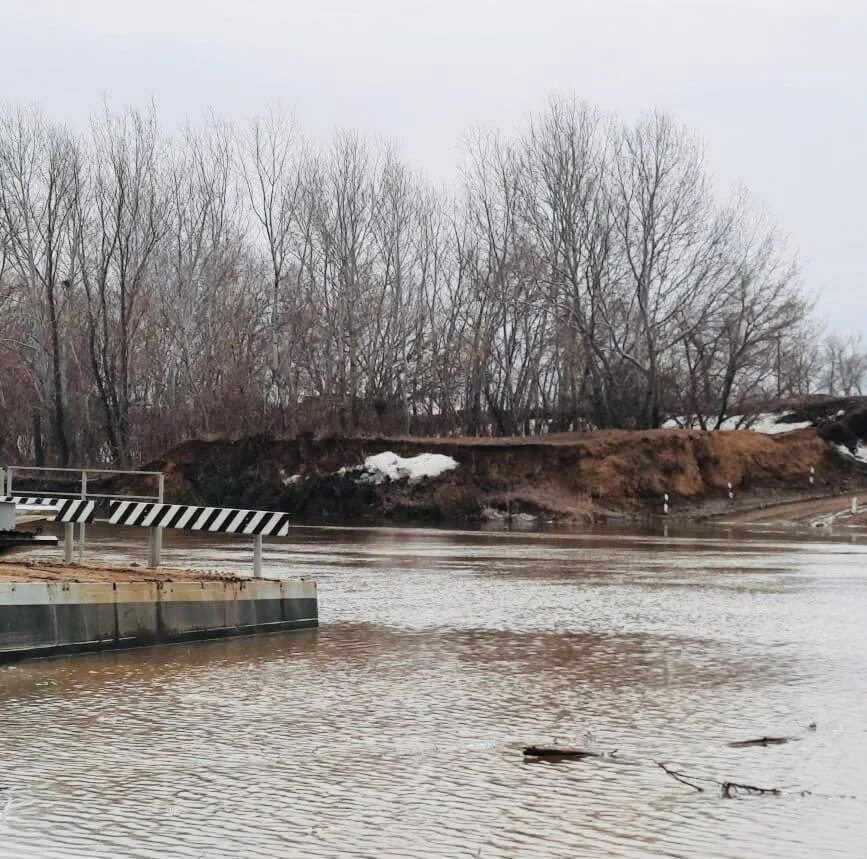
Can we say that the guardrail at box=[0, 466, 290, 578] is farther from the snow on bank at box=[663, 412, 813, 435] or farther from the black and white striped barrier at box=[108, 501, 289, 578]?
the snow on bank at box=[663, 412, 813, 435]

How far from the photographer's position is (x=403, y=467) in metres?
58.8

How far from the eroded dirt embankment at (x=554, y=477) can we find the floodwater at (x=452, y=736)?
37534 millimetres

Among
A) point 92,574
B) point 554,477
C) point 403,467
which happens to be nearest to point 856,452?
point 554,477

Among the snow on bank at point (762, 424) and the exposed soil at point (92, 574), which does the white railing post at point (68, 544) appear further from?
the snow on bank at point (762, 424)

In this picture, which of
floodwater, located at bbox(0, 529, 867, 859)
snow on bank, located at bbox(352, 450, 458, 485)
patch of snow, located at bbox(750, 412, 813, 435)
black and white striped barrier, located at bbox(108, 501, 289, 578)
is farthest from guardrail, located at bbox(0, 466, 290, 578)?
patch of snow, located at bbox(750, 412, 813, 435)

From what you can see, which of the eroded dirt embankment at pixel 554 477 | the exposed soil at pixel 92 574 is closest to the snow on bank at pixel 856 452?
the eroded dirt embankment at pixel 554 477

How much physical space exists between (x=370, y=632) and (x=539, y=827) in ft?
28.1

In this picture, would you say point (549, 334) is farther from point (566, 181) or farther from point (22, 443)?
point (22, 443)

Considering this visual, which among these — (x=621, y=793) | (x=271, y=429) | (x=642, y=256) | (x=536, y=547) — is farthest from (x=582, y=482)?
(x=621, y=793)

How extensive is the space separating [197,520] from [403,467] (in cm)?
4203

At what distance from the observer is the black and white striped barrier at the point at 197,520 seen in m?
16.4

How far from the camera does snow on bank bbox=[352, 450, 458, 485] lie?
191ft

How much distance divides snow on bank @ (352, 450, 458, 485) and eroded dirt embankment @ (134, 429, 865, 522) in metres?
0.23

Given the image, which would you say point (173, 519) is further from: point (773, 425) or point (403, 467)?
point (773, 425)
